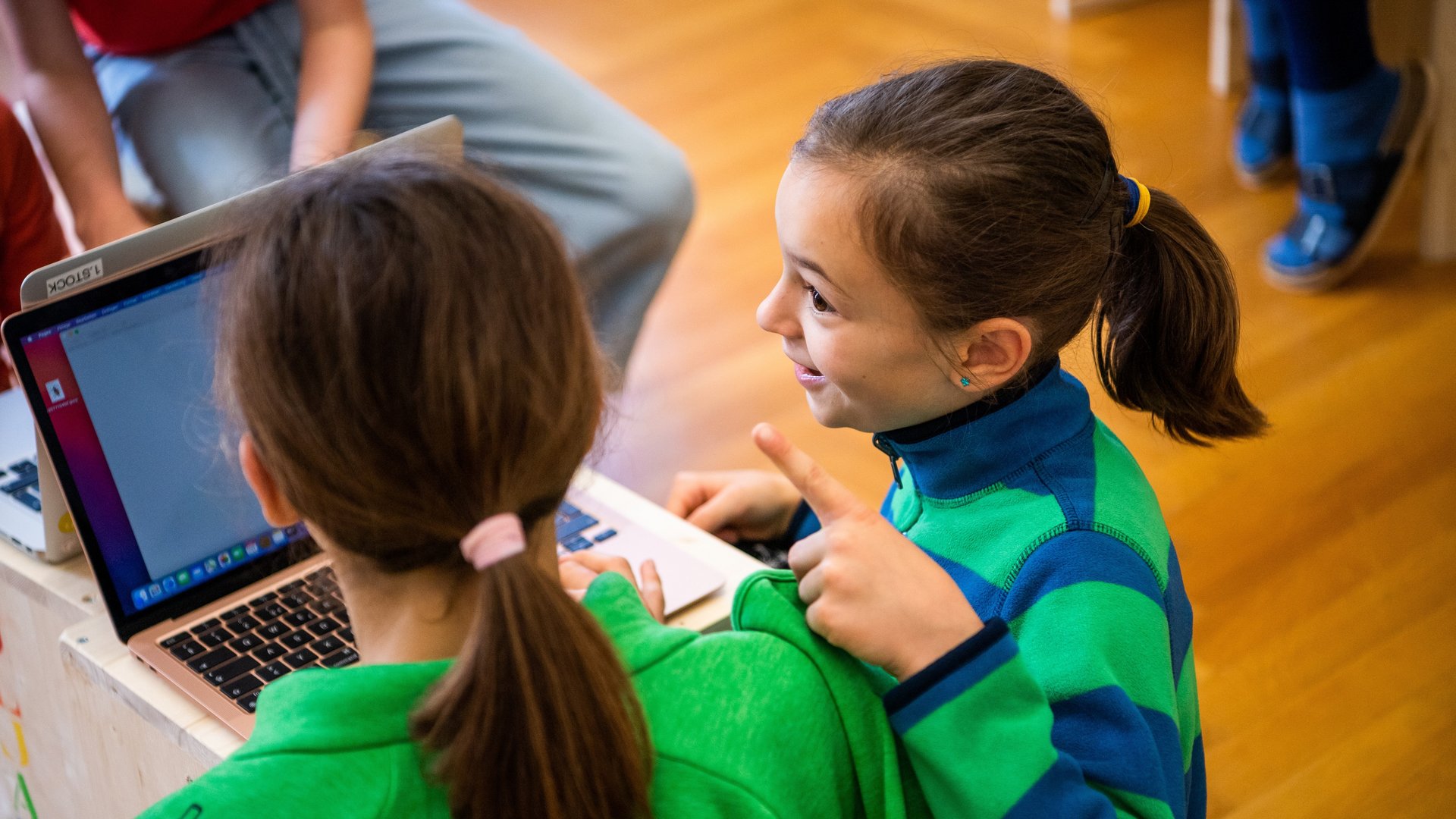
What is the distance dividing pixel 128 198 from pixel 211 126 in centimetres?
15

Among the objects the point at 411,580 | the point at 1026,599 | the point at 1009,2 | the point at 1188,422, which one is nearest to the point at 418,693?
the point at 411,580

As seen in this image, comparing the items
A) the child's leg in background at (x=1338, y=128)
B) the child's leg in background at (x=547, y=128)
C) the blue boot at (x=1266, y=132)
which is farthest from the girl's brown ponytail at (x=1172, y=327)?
the blue boot at (x=1266, y=132)

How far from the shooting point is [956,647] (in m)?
0.70

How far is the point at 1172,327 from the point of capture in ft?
3.09

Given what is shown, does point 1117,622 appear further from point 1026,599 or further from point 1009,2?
point 1009,2

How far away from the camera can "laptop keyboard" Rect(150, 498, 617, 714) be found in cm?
92

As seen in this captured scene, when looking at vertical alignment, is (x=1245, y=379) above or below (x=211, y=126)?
below

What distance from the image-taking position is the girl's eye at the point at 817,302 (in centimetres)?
92

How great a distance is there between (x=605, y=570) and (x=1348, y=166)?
1.76 meters

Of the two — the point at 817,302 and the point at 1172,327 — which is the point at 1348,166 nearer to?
the point at 1172,327

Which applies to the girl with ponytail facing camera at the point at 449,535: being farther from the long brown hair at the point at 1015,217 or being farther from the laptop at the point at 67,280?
the long brown hair at the point at 1015,217

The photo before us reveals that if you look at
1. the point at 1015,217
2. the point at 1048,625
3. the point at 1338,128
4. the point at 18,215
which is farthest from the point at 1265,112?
the point at 18,215

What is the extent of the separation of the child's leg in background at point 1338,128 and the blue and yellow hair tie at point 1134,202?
140cm

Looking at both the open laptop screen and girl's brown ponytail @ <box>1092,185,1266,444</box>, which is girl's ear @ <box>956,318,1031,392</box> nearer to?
girl's brown ponytail @ <box>1092,185,1266,444</box>
